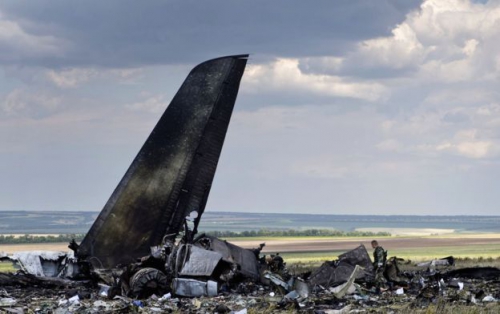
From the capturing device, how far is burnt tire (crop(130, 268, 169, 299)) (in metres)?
24.4

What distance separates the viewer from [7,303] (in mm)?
23188

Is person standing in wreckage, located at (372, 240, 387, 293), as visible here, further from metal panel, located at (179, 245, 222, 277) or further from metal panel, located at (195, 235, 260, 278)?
metal panel, located at (179, 245, 222, 277)

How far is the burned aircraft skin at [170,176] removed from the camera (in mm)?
27859

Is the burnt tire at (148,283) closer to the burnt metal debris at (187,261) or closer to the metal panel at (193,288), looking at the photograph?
the burnt metal debris at (187,261)

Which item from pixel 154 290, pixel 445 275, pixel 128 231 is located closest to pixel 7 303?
pixel 154 290

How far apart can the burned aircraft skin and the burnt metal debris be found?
0.10 ft

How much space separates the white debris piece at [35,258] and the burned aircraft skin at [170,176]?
102cm

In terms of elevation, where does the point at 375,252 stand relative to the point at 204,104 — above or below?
below

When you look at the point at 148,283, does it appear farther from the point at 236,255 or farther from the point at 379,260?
the point at 379,260

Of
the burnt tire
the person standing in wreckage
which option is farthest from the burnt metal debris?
the person standing in wreckage

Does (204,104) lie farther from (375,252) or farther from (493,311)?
(493,311)

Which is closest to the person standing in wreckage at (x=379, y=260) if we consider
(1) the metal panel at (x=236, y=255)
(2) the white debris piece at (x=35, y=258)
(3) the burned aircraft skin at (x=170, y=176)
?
(1) the metal panel at (x=236, y=255)

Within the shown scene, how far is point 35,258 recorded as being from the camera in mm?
28500

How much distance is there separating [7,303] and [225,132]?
8.94 m
